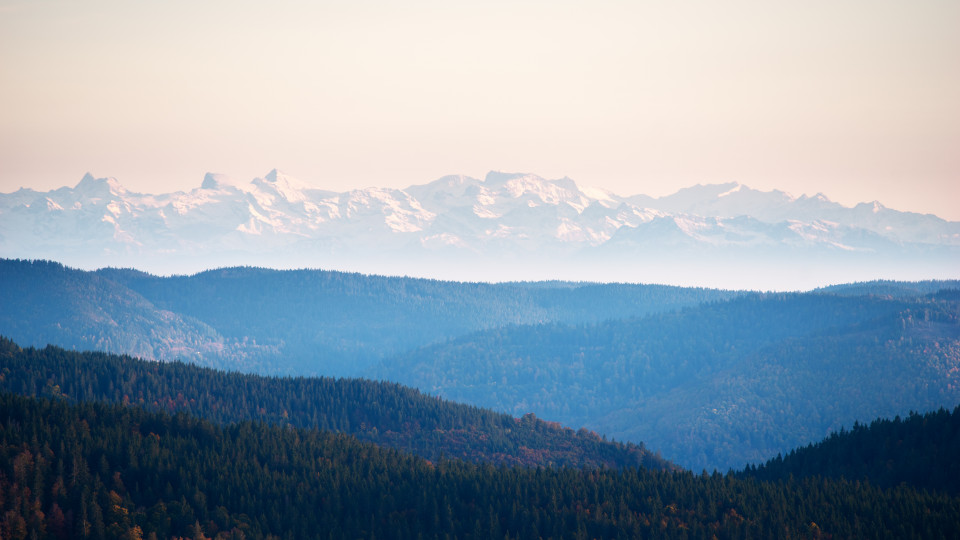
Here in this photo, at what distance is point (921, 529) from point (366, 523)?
269 ft

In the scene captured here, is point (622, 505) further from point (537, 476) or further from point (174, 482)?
point (174, 482)

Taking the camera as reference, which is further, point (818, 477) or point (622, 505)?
point (818, 477)

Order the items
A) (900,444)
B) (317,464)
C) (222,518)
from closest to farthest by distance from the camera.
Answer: (222,518), (317,464), (900,444)

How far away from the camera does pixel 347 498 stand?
167250 mm

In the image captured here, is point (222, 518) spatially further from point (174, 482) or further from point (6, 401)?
point (6, 401)

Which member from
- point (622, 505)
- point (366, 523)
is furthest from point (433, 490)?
point (622, 505)

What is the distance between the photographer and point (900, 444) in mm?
199500

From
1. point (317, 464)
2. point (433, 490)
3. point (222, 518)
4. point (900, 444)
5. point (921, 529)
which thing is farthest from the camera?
point (900, 444)

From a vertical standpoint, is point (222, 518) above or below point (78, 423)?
below

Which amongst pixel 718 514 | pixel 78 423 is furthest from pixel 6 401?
pixel 718 514

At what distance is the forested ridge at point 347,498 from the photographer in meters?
149

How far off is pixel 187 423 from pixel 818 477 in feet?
374

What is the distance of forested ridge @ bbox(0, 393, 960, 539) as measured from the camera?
14912cm

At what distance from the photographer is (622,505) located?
528ft
